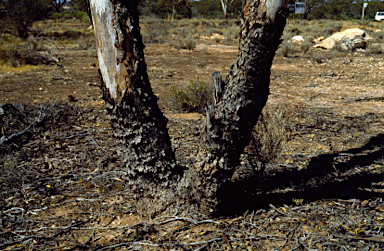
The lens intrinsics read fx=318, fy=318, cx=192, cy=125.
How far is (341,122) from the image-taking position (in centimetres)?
516

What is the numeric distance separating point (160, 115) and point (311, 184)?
172 cm

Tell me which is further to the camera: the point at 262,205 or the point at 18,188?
the point at 18,188

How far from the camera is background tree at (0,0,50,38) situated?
1675 centimetres

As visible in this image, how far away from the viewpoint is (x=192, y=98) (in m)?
6.05

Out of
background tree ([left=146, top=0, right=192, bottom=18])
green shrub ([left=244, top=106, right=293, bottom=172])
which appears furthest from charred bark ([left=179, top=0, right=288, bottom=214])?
background tree ([left=146, top=0, right=192, bottom=18])

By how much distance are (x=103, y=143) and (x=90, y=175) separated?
0.92 meters

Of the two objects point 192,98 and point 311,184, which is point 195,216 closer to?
point 311,184

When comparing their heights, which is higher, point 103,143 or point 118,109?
point 118,109

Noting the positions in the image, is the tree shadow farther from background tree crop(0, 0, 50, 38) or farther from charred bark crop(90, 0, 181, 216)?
background tree crop(0, 0, 50, 38)

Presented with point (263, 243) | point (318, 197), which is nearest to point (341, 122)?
point (318, 197)

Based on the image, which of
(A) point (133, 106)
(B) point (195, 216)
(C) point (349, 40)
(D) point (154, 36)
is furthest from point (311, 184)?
(D) point (154, 36)

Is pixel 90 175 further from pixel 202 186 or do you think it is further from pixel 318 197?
pixel 318 197

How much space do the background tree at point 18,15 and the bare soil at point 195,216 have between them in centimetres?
1332

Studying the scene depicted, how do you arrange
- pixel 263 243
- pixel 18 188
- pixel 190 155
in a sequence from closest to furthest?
pixel 263 243
pixel 18 188
pixel 190 155
